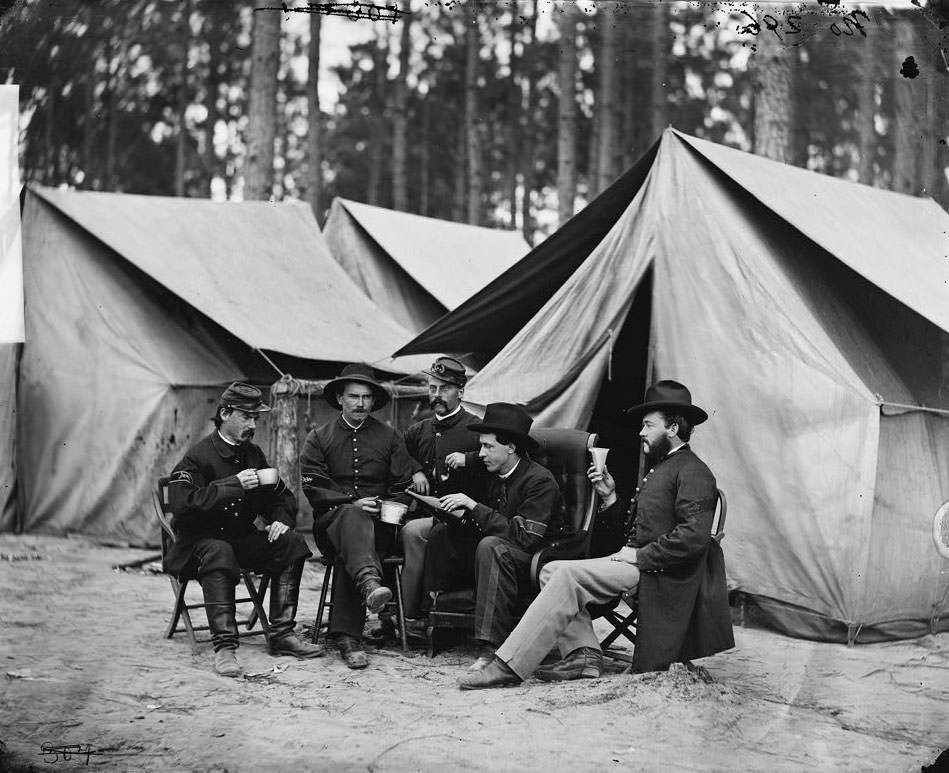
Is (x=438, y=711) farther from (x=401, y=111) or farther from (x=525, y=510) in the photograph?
(x=401, y=111)

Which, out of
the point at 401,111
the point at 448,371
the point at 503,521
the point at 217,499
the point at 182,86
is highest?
the point at 182,86

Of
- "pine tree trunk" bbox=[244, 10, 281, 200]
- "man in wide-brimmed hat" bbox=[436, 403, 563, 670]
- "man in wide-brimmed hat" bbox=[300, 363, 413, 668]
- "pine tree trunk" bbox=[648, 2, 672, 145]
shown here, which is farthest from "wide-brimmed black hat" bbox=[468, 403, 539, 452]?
"pine tree trunk" bbox=[648, 2, 672, 145]

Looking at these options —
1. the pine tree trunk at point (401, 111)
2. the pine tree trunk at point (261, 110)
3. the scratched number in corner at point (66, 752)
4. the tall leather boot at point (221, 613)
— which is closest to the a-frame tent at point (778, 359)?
the tall leather boot at point (221, 613)

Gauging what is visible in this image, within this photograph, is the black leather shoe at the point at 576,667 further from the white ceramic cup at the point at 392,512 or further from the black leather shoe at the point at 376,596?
the white ceramic cup at the point at 392,512

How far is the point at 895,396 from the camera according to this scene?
6.51 m

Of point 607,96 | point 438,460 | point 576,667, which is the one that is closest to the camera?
point 576,667

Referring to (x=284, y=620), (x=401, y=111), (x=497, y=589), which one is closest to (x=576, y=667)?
(x=497, y=589)

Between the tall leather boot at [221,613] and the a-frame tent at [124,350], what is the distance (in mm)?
3883

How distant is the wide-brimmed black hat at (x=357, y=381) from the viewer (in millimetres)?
6035

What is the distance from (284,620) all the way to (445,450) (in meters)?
1.38

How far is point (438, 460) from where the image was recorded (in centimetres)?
629

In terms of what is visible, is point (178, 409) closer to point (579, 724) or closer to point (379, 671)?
point (379, 671)

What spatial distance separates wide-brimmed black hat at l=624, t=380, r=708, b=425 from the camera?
5152 mm

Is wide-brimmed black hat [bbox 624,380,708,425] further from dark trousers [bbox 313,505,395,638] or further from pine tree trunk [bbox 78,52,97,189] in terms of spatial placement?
pine tree trunk [bbox 78,52,97,189]
